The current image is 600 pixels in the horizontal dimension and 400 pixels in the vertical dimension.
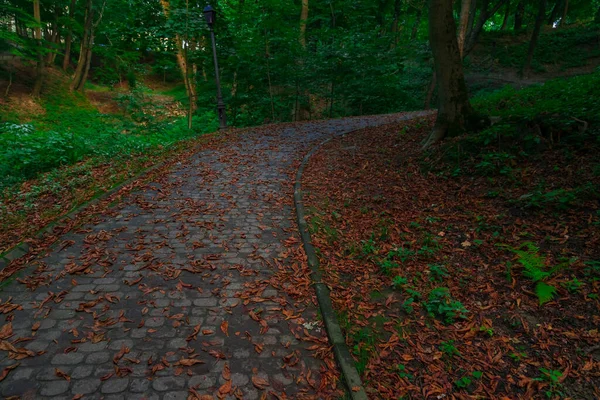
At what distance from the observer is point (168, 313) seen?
323 cm

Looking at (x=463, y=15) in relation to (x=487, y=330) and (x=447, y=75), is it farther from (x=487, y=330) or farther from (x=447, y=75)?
(x=487, y=330)

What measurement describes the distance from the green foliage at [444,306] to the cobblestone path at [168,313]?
1.25 m

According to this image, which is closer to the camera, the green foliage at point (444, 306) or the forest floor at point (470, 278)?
the forest floor at point (470, 278)

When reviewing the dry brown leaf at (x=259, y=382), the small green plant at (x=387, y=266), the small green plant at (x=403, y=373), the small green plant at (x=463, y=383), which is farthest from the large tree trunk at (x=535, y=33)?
the dry brown leaf at (x=259, y=382)

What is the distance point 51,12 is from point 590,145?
26773mm

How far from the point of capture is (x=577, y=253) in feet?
11.6

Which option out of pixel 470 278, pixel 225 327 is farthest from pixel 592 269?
pixel 225 327

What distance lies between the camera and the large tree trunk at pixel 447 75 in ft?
21.3

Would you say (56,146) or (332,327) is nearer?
(332,327)

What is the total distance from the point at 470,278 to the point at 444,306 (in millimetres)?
661

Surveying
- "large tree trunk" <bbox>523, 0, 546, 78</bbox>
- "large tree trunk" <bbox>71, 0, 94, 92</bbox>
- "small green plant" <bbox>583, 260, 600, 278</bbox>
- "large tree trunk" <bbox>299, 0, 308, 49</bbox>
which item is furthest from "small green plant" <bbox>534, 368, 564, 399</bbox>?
"large tree trunk" <bbox>71, 0, 94, 92</bbox>

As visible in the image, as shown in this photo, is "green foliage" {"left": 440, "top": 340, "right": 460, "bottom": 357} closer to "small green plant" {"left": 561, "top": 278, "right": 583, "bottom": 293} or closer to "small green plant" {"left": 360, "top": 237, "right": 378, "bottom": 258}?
"small green plant" {"left": 561, "top": 278, "right": 583, "bottom": 293}

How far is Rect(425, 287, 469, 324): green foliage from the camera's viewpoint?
125 inches

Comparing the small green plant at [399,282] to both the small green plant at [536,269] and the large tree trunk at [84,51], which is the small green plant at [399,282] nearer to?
the small green plant at [536,269]
